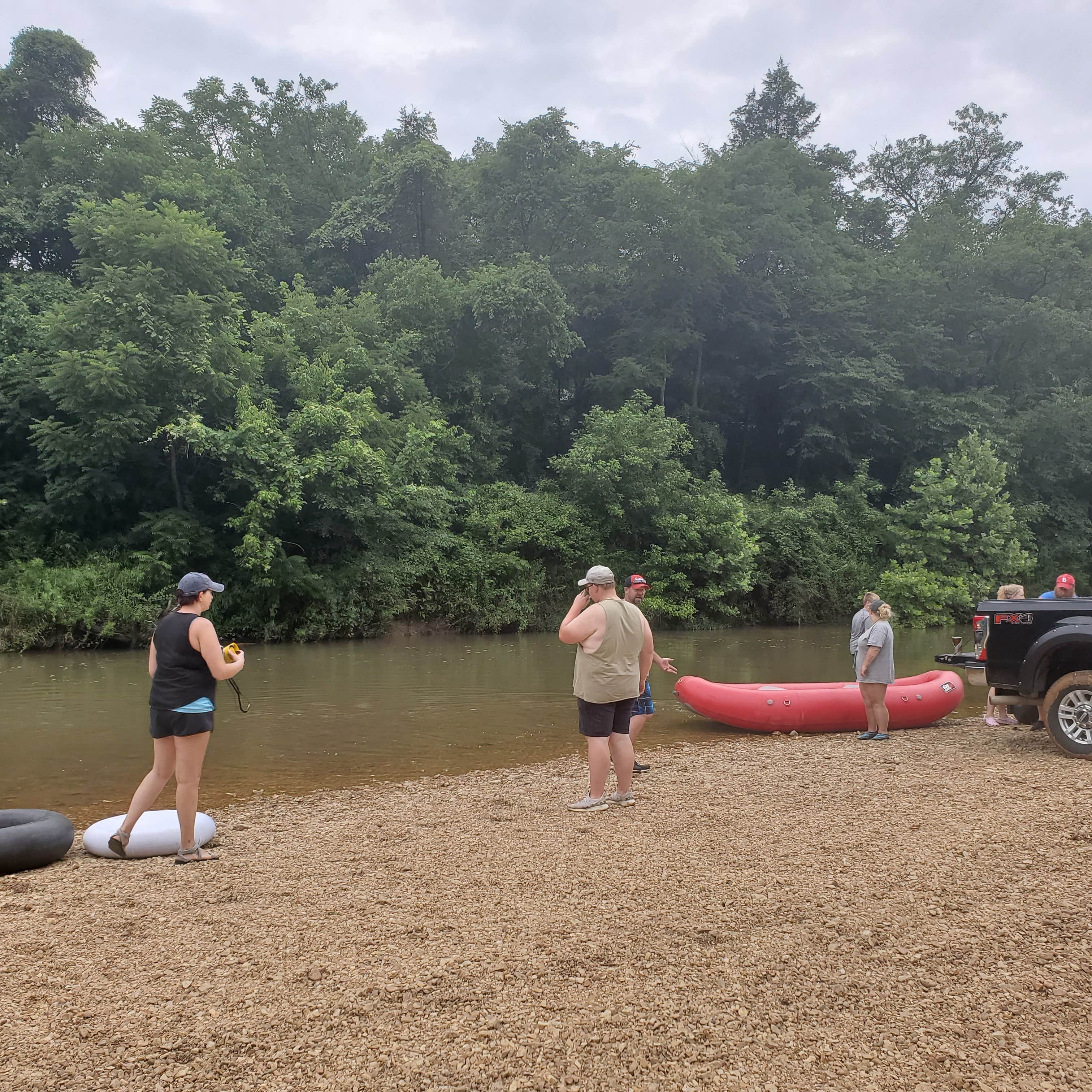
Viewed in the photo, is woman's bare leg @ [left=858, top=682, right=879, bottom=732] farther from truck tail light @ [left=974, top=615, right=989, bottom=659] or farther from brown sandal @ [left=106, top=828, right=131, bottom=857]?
brown sandal @ [left=106, top=828, right=131, bottom=857]

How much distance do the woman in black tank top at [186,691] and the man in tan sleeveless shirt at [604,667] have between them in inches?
90.7

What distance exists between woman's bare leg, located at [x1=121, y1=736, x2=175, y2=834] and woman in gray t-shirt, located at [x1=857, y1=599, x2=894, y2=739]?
690cm

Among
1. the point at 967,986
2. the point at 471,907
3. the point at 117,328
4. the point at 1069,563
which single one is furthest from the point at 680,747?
the point at 1069,563

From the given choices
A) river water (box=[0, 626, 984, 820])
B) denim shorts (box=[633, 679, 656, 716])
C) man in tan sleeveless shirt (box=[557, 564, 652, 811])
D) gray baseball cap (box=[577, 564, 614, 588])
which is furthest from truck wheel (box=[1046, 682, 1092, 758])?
gray baseball cap (box=[577, 564, 614, 588])

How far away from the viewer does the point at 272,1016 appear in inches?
131

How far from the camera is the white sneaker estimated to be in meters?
6.62

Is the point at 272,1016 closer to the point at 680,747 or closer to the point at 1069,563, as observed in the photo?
the point at 680,747

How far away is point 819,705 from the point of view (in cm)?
1062

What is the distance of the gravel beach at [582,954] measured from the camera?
299 centimetres

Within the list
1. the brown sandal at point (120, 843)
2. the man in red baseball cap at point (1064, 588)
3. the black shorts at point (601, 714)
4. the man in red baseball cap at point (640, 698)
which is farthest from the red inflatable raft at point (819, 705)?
the brown sandal at point (120, 843)

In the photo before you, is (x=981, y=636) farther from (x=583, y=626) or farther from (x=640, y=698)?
(x=583, y=626)

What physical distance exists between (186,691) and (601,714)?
2.75 metres

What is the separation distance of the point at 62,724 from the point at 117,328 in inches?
527

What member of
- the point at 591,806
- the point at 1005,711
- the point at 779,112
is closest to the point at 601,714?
the point at 591,806
